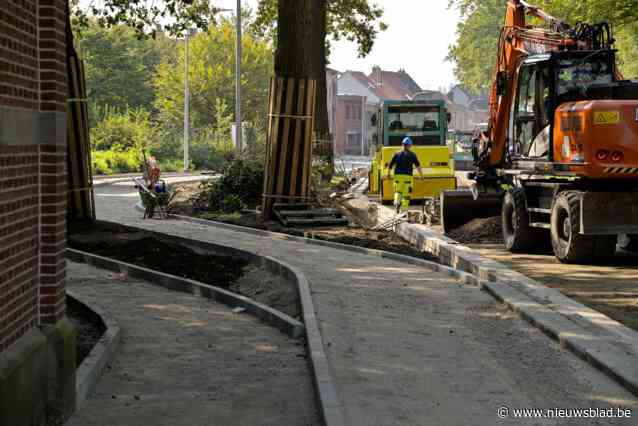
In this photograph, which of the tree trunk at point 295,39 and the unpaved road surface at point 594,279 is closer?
the unpaved road surface at point 594,279

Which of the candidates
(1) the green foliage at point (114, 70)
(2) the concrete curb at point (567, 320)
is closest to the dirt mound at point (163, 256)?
(2) the concrete curb at point (567, 320)

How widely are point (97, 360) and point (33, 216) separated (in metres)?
1.95

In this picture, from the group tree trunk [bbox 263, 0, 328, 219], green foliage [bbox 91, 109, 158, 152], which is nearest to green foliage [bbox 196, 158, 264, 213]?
tree trunk [bbox 263, 0, 328, 219]

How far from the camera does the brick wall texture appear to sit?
6.54 metres

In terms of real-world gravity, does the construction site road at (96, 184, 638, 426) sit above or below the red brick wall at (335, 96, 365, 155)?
below

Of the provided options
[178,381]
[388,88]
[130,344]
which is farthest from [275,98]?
[388,88]

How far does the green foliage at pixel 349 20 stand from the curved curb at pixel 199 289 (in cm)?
3151

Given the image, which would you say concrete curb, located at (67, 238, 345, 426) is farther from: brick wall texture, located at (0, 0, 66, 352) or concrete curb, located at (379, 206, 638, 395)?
concrete curb, located at (379, 206, 638, 395)

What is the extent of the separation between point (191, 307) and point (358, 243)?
648cm

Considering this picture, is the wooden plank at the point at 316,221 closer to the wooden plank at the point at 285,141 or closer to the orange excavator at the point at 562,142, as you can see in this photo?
the wooden plank at the point at 285,141

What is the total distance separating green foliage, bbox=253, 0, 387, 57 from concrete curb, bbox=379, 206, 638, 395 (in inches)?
1302

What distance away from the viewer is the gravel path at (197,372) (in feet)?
25.1

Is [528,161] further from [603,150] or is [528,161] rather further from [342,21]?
[342,21]

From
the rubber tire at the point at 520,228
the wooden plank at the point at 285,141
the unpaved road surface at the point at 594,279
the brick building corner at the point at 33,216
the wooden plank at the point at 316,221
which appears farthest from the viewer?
the wooden plank at the point at 285,141
